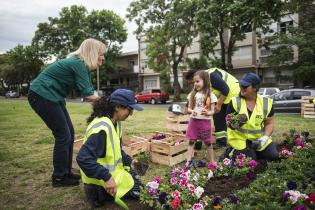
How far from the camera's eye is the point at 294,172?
3.14 meters

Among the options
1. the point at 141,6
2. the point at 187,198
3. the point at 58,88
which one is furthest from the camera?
the point at 141,6

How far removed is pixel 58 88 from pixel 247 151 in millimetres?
2623

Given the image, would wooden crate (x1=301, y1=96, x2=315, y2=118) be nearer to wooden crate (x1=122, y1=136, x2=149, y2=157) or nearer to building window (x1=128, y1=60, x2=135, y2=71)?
wooden crate (x1=122, y1=136, x2=149, y2=157)

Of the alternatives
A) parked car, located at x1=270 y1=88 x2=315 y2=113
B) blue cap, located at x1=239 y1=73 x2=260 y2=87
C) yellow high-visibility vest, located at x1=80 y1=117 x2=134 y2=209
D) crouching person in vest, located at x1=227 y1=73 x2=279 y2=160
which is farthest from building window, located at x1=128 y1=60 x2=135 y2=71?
yellow high-visibility vest, located at x1=80 y1=117 x2=134 y2=209

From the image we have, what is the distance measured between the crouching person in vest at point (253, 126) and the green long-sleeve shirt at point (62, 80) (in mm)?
2004

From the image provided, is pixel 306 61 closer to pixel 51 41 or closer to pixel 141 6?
pixel 141 6

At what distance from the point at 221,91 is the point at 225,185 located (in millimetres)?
2369

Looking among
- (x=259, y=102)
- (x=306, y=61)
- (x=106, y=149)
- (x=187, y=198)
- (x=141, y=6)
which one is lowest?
(x=187, y=198)

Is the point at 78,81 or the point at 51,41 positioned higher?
the point at 51,41

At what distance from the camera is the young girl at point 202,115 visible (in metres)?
4.84

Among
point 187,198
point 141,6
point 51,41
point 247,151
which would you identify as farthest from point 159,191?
point 51,41

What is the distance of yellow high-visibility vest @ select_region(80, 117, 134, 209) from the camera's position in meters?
2.98

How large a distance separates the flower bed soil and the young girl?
1.18 meters

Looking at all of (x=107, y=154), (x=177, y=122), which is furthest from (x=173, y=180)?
(x=177, y=122)
